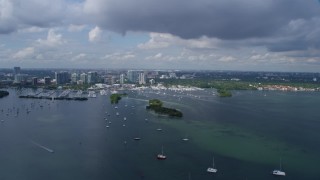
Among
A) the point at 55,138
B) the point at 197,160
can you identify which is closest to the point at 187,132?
the point at 197,160

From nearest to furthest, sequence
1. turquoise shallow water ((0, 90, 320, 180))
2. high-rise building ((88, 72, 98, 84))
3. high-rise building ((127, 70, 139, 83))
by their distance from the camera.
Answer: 1. turquoise shallow water ((0, 90, 320, 180))
2. high-rise building ((88, 72, 98, 84))
3. high-rise building ((127, 70, 139, 83))

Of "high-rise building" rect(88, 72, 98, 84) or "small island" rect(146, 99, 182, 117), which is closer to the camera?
"small island" rect(146, 99, 182, 117)

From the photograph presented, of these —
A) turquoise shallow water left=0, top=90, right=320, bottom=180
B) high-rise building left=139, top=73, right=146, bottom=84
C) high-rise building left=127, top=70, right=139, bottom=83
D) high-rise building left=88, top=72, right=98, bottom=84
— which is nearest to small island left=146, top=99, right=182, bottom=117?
turquoise shallow water left=0, top=90, right=320, bottom=180

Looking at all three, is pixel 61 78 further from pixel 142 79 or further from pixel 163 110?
pixel 163 110

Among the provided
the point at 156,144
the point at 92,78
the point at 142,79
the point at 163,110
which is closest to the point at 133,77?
the point at 142,79

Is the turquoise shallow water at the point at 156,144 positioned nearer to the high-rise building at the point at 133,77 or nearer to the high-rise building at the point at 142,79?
the high-rise building at the point at 142,79

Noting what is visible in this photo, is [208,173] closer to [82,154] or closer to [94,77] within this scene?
[82,154]

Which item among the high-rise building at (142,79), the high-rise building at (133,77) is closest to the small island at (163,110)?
the high-rise building at (142,79)

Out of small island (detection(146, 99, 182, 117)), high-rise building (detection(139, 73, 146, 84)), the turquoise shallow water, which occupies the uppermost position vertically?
high-rise building (detection(139, 73, 146, 84))

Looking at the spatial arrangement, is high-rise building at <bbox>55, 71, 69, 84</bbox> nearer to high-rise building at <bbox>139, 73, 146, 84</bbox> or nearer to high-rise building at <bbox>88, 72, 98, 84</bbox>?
high-rise building at <bbox>88, 72, 98, 84</bbox>
